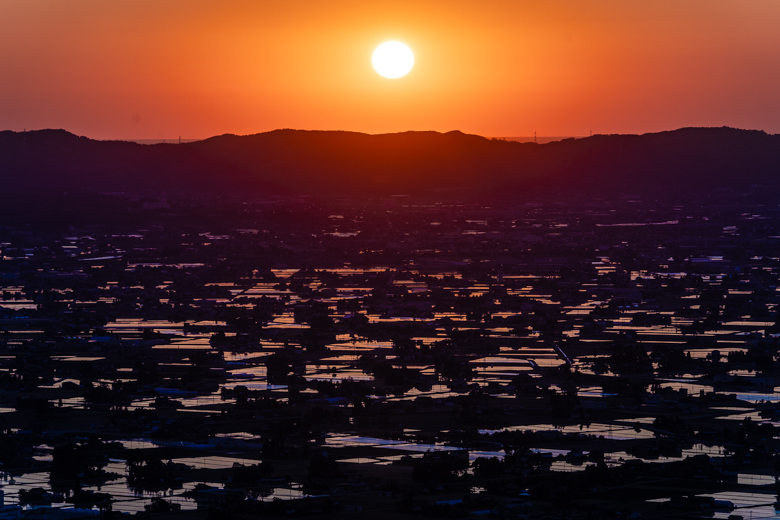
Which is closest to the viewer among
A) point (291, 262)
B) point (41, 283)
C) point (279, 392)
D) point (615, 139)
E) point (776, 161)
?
point (279, 392)

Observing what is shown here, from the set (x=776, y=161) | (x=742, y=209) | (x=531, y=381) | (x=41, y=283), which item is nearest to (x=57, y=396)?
(x=531, y=381)

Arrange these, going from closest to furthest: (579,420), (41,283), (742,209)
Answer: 1. (579,420)
2. (41,283)
3. (742,209)

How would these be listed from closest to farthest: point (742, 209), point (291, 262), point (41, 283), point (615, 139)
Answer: point (41, 283) < point (291, 262) < point (742, 209) < point (615, 139)

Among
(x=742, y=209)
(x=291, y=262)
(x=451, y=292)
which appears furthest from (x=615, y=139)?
(x=451, y=292)

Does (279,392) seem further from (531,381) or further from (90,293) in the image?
(90,293)

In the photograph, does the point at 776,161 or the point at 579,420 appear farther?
the point at 776,161

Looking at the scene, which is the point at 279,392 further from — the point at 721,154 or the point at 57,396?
the point at 721,154
